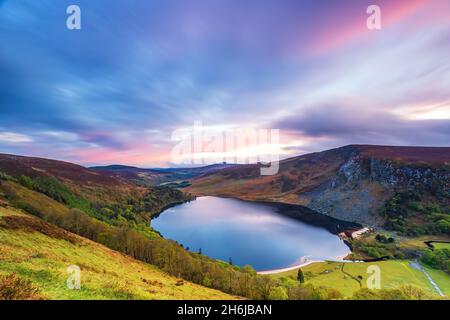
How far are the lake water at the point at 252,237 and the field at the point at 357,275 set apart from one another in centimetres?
844

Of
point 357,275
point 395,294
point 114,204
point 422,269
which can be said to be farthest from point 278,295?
point 114,204

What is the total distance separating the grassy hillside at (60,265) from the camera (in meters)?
12.3

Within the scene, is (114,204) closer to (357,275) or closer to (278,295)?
(278,295)

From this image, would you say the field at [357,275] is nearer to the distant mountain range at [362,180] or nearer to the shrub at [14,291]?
the shrub at [14,291]

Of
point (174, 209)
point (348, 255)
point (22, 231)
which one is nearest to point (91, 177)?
point (174, 209)

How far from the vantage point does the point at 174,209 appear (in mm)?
143250

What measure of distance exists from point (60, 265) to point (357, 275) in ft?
185

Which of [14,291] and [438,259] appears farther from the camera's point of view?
[438,259]

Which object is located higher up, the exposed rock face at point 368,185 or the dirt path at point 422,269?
the exposed rock face at point 368,185

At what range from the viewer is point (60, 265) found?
16281mm

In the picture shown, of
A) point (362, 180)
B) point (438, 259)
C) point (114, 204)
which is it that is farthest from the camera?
point (362, 180)

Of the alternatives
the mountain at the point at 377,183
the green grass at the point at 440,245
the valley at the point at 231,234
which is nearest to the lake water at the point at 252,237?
the valley at the point at 231,234
